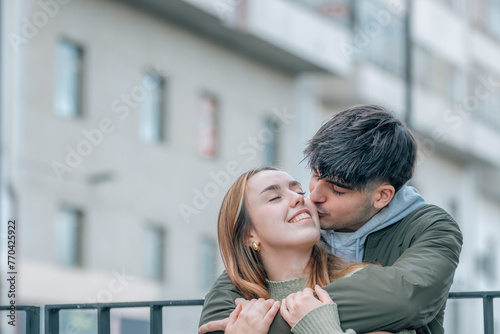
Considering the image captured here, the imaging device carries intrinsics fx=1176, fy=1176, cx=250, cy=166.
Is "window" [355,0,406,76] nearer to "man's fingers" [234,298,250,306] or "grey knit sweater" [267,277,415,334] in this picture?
"man's fingers" [234,298,250,306]

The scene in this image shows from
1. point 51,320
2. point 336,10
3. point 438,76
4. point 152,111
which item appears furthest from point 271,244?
point 438,76

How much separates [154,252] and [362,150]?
21608mm

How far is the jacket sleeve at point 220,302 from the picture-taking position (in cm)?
407

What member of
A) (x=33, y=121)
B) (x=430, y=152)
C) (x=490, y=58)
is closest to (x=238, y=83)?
(x=33, y=121)

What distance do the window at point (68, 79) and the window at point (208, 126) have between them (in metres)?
4.02

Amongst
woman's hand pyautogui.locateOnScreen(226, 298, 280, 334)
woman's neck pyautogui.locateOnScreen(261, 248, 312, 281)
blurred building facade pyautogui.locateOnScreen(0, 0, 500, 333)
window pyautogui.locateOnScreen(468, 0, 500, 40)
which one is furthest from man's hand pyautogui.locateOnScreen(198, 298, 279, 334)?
window pyautogui.locateOnScreen(468, 0, 500, 40)

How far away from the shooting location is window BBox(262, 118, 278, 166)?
2903 cm

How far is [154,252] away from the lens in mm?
25469

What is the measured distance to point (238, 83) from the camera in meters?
27.9

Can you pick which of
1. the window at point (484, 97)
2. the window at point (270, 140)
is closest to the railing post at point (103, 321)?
the window at point (270, 140)

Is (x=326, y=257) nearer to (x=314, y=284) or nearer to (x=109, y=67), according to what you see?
(x=314, y=284)

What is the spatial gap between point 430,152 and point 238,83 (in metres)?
10.1

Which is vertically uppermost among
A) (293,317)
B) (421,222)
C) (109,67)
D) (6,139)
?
(109,67)

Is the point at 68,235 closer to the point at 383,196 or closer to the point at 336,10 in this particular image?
the point at 336,10
